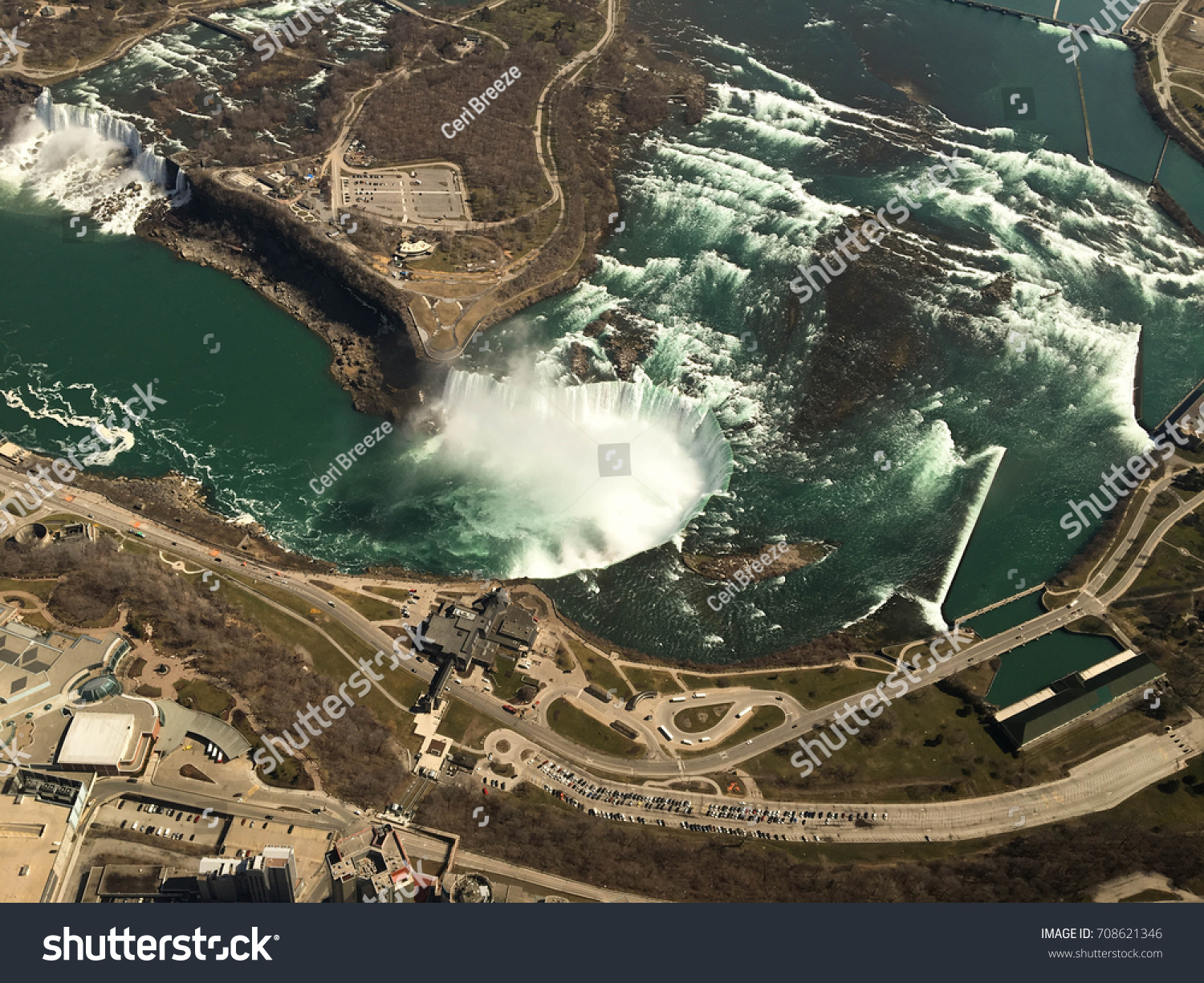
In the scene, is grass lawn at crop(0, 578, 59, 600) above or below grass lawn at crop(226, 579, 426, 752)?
below

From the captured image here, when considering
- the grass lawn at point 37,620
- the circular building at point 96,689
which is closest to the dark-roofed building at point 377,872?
the circular building at point 96,689

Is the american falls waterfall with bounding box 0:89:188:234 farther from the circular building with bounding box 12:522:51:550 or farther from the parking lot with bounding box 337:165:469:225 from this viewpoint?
the circular building with bounding box 12:522:51:550

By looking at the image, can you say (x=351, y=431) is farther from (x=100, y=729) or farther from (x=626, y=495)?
(x=100, y=729)

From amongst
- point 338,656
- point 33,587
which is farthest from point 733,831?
point 33,587

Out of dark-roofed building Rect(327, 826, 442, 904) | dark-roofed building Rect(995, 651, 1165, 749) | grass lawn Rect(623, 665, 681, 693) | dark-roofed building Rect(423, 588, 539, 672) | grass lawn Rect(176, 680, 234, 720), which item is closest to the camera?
dark-roofed building Rect(327, 826, 442, 904)

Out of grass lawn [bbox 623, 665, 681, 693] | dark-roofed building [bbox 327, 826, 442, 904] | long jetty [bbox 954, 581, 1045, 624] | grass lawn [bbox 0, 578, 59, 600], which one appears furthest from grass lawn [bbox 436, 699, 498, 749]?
long jetty [bbox 954, 581, 1045, 624]

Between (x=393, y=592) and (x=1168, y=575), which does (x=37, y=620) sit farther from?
(x=1168, y=575)

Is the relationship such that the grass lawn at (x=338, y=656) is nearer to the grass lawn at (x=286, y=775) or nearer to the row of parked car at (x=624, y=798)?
the grass lawn at (x=286, y=775)
